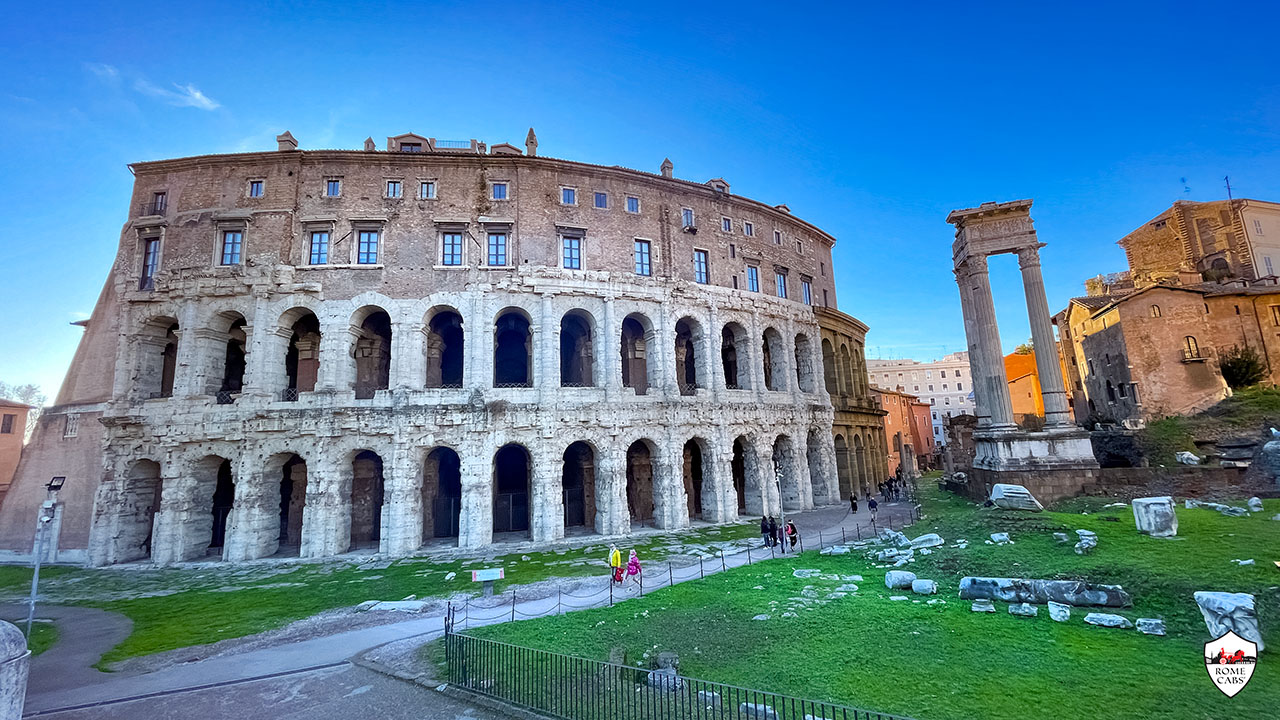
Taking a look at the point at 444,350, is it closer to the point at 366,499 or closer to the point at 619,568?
the point at 366,499

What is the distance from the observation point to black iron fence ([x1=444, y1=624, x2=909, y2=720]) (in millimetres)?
7008

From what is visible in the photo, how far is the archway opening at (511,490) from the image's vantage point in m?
27.6

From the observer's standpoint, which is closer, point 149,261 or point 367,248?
point 367,248

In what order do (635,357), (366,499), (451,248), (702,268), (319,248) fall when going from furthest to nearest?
(702,268) → (635,357) → (366,499) → (451,248) → (319,248)

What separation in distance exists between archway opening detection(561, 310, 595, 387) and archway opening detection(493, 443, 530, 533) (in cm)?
509

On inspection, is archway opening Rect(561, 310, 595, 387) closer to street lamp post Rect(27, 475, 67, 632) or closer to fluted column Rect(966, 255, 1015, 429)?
street lamp post Rect(27, 475, 67, 632)

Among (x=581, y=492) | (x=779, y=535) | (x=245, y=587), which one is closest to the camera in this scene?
(x=245, y=587)

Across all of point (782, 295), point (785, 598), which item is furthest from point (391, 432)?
point (782, 295)

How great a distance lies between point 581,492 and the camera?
28.7 metres

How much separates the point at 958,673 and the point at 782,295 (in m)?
27.9

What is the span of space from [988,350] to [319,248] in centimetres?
3323

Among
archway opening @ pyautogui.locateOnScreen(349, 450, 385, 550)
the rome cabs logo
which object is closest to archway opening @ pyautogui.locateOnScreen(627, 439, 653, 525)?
archway opening @ pyautogui.locateOnScreen(349, 450, 385, 550)

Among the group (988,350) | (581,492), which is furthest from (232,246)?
(988,350)

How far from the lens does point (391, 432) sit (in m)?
23.1
